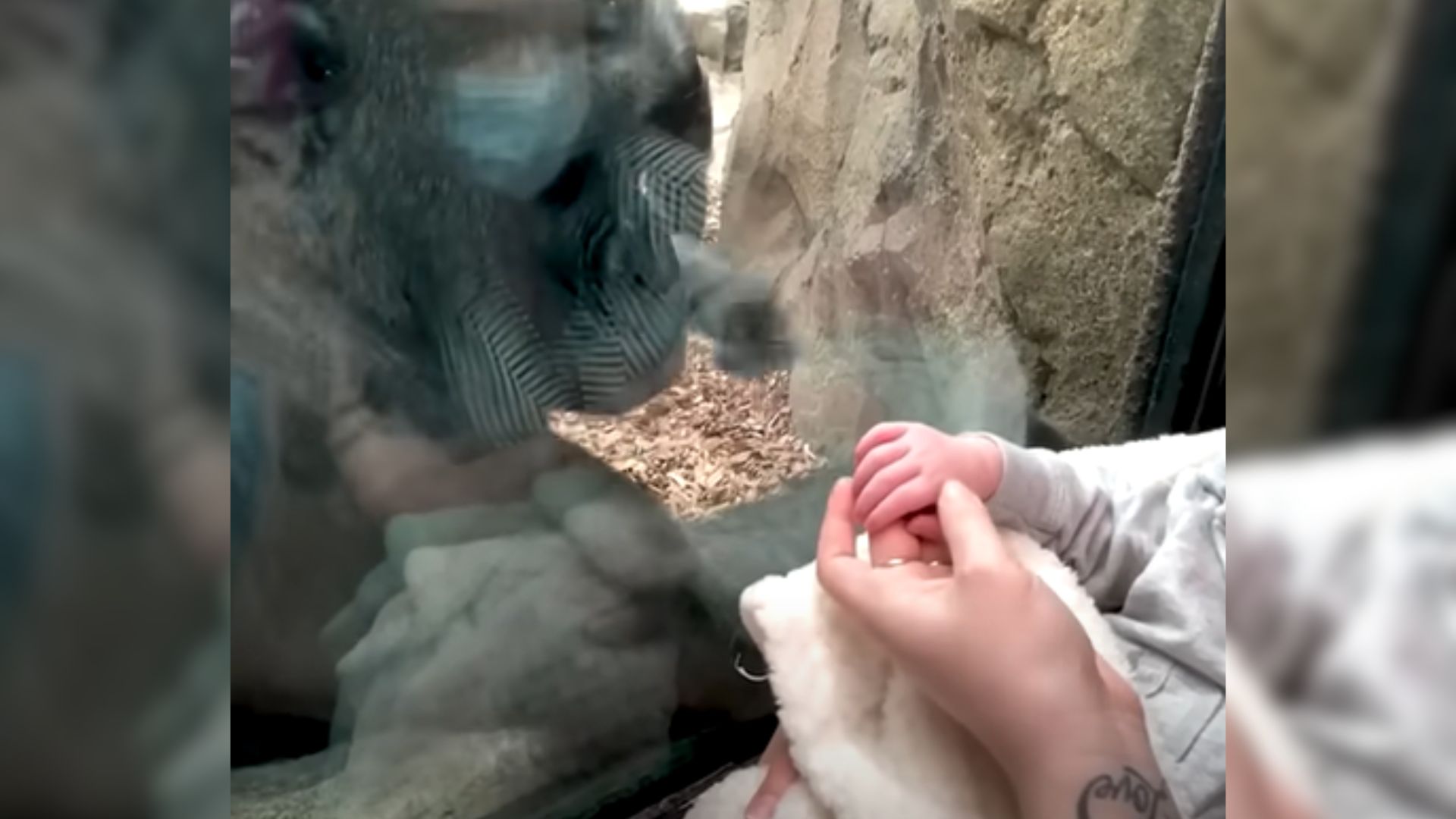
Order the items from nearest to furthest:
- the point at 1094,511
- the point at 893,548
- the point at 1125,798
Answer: the point at 1125,798
the point at 893,548
the point at 1094,511

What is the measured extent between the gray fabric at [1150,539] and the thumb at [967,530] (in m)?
0.08

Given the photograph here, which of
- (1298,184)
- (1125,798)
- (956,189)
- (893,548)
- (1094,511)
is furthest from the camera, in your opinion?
(956,189)

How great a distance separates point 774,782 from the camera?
61 cm

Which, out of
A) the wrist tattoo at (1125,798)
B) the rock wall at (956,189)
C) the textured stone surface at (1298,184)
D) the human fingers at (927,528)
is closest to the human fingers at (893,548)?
the human fingers at (927,528)

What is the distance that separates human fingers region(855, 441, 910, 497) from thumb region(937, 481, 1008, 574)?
1.7 inches

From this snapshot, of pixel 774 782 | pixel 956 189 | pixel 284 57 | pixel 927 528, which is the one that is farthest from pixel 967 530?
pixel 956 189

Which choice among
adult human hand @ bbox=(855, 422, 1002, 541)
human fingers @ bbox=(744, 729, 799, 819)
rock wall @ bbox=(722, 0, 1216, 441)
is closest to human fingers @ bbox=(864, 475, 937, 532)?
adult human hand @ bbox=(855, 422, 1002, 541)

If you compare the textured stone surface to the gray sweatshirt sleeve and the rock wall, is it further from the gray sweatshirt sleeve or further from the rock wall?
the rock wall

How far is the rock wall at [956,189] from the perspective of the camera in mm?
904

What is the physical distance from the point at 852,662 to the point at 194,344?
15.9 inches

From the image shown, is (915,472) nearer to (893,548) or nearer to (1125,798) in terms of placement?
(893,548)

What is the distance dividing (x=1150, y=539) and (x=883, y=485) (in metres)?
0.18

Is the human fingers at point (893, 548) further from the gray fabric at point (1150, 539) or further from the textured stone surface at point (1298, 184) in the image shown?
the textured stone surface at point (1298, 184)

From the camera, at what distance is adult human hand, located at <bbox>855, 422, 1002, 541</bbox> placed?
62 cm
